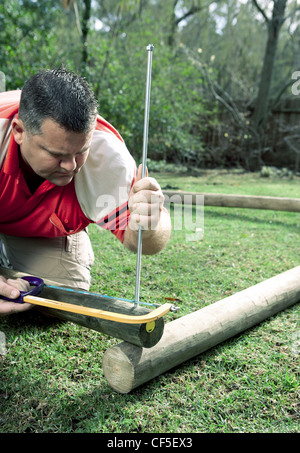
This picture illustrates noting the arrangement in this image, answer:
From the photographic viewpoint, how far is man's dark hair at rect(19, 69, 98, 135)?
75.1 inches

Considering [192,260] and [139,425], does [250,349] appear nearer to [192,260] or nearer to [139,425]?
[139,425]

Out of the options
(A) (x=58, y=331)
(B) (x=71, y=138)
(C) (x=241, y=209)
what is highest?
(B) (x=71, y=138)

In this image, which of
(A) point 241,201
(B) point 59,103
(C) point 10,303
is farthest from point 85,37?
(C) point 10,303

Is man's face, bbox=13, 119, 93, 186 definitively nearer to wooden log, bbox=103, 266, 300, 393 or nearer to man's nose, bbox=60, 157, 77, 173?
man's nose, bbox=60, 157, 77, 173

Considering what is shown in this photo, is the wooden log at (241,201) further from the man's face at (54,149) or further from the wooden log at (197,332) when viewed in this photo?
the man's face at (54,149)

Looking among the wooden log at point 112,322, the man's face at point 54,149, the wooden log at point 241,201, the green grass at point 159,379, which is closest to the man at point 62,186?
the man's face at point 54,149

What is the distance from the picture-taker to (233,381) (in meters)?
2.04

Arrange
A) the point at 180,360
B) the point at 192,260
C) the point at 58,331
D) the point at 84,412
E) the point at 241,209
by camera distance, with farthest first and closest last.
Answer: the point at 241,209
the point at 192,260
the point at 58,331
the point at 180,360
the point at 84,412

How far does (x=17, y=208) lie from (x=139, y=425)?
4.50 ft

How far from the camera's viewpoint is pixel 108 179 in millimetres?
2359

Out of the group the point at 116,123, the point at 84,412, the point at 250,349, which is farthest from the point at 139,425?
the point at 116,123

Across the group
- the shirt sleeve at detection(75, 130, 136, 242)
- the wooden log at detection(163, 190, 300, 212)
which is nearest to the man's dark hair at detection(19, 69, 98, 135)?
the shirt sleeve at detection(75, 130, 136, 242)

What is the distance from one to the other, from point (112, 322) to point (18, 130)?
1053 millimetres
